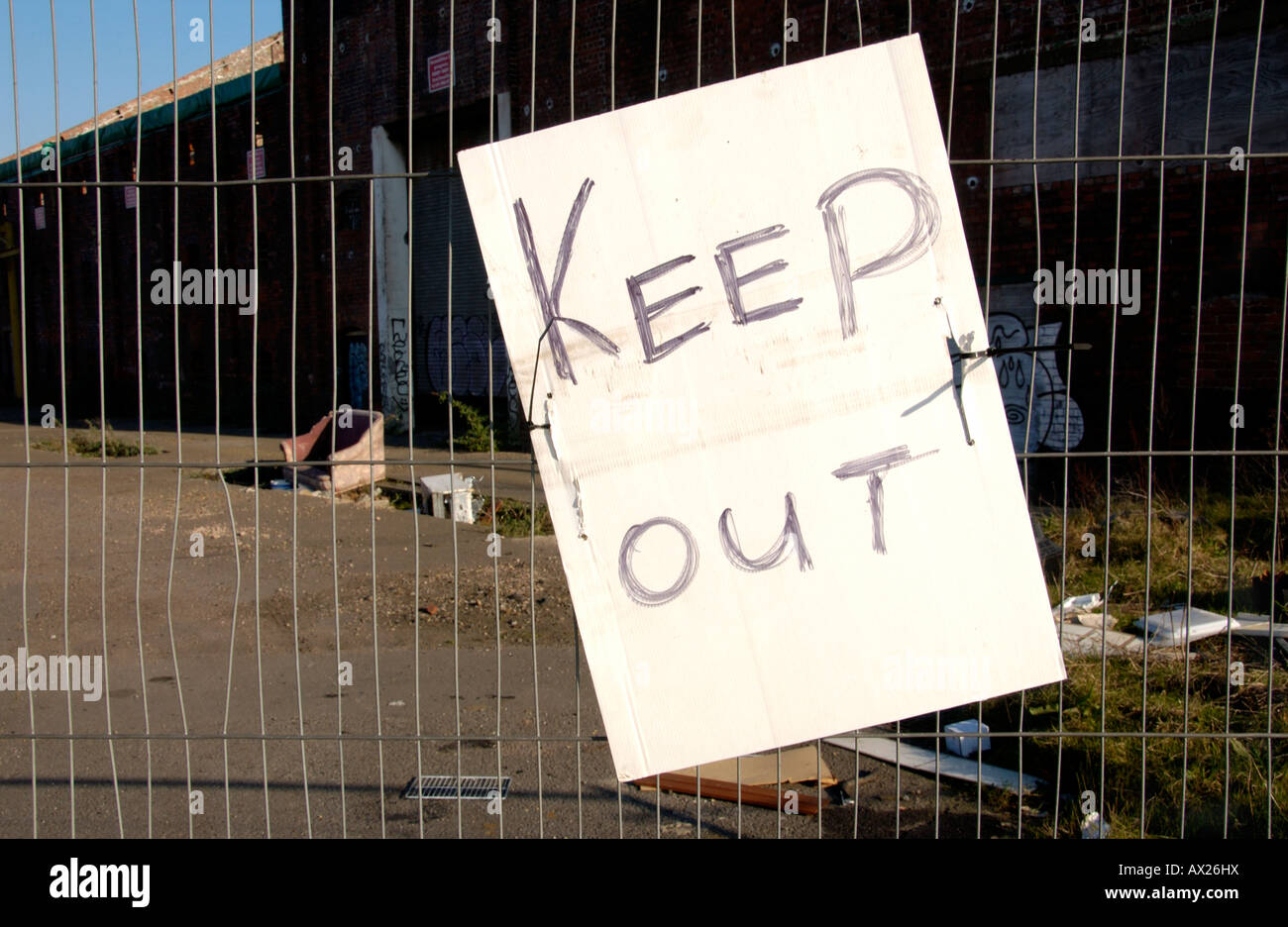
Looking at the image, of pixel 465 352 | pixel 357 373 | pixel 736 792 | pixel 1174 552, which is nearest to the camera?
pixel 736 792

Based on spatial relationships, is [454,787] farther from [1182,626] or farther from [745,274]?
[1182,626]

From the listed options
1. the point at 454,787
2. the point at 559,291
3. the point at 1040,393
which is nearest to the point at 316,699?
the point at 454,787

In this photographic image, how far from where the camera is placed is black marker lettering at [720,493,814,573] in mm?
2273

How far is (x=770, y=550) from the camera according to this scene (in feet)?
7.48

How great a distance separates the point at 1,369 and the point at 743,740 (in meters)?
33.6

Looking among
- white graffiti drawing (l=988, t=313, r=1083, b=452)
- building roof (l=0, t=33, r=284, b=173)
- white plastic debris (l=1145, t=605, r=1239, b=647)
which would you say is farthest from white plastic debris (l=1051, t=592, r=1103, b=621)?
building roof (l=0, t=33, r=284, b=173)

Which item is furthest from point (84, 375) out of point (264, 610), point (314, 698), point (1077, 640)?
point (1077, 640)

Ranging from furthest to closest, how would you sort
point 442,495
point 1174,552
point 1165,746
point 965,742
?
point 442,495
point 1174,552
point 965,742
point 1165,746

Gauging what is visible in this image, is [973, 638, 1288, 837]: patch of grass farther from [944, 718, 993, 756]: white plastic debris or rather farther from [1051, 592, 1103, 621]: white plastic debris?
[1051, 592, 1103, 621]: white plastic debris

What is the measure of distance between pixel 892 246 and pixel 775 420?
1.59 feet

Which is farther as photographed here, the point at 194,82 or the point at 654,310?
the point at 194,82

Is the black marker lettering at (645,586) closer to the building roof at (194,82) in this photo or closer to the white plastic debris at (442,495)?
the white plastic debris at (442,495)

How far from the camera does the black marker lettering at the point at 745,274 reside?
226 cm
